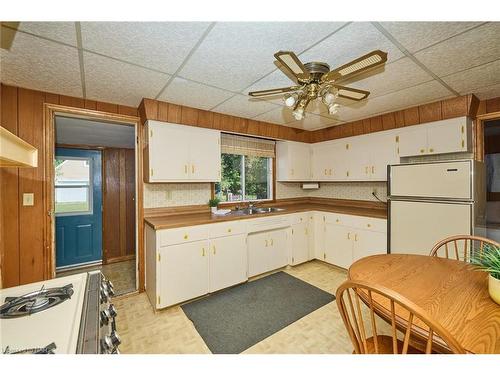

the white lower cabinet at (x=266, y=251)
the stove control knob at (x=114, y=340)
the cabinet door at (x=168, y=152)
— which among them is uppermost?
the cabinet door at (x=168, y=152)

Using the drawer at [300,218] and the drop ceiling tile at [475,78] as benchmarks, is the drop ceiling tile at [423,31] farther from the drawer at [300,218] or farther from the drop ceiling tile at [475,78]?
the drawer at [300,218]

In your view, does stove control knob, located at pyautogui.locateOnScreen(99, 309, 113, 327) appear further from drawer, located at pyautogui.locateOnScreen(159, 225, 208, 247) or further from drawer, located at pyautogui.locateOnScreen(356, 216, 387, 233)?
drawer, located at pyautogui.locateOnScreen(356, 216, 387, 233)

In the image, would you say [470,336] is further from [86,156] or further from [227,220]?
[86,156]

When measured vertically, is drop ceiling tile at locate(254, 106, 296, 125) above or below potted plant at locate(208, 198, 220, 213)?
above

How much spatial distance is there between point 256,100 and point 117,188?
2999 millimetres

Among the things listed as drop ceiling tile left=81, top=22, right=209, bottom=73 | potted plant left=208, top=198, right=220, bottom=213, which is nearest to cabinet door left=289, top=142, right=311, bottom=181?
potted plant left=208, top=198, right=220, bottom=213

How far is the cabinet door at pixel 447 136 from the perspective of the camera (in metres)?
A: 2.37

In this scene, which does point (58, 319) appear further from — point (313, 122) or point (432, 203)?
point (313, 122)

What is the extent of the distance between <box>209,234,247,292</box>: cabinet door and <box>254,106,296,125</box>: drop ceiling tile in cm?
170

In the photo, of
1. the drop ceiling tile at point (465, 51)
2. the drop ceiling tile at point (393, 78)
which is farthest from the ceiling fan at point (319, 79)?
the drop ceiling tile at point (465, 51)

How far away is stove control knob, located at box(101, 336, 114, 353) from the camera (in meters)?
0.74

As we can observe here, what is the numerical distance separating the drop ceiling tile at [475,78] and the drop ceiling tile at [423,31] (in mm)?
725

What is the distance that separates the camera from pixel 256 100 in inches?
94.9
